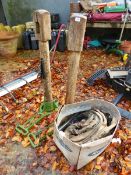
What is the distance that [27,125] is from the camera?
12.5 feet

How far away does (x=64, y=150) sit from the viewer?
295 cm

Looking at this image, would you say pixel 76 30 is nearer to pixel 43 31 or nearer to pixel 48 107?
pixel 43 31

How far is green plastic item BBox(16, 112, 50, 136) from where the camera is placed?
11.9 feet

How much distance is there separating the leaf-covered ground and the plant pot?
1043mm

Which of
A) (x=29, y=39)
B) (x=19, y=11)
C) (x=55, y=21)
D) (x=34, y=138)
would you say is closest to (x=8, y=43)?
(x=29, y=39)

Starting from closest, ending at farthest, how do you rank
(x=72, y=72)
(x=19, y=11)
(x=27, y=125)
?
(x=72, y=72)
(x=27, y=125)
(x=19, y=11)

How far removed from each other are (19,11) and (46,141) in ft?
21.9

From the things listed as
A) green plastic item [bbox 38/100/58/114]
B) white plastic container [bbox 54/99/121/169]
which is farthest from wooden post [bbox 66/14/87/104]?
green plastic item [bbox 38/100/58/114]

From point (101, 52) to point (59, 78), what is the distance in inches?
95.8

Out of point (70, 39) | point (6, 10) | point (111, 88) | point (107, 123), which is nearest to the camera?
point (70, 39)

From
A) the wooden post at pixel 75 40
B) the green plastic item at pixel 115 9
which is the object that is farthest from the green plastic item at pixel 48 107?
the green plastic item at pixel 115 9

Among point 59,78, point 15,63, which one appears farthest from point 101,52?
point 15,63

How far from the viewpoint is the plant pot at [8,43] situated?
661cm

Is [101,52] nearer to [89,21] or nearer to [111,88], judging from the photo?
[89,21]
